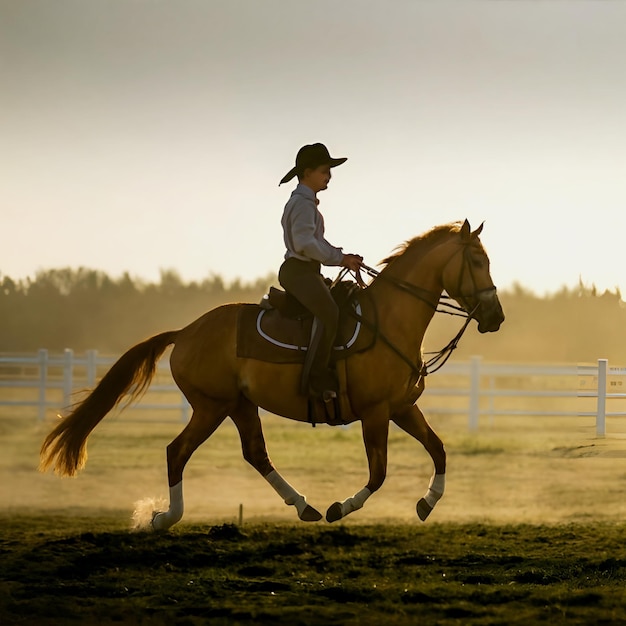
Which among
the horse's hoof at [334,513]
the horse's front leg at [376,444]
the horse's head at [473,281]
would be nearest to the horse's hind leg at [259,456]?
the horse's hoof at [334,513]

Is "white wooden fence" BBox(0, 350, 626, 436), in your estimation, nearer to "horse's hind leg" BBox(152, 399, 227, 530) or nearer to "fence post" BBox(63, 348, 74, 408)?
"fence post" BBox(63, 348, 74, 408)

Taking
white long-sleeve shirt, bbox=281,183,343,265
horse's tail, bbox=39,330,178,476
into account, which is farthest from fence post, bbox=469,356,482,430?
white long-sleeve shirt, bbox=281,183,343,265

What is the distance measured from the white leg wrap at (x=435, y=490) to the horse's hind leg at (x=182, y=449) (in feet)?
4.74

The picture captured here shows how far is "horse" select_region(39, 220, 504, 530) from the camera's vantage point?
→ 6328mm

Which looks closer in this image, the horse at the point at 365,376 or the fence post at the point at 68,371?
the horse at the point at 365,376

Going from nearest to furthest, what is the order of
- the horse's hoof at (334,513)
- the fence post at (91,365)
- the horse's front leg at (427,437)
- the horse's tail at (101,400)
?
the horse's hoof at (334,513), the horse's front leg at (427,437), the horse's tail at (101,400), the fence post at (91,365)

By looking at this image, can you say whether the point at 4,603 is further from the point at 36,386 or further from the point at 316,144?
the point at 36,386

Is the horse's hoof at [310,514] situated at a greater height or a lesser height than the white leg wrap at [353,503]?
lesser

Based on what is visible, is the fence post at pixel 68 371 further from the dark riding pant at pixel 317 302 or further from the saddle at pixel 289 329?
the dark riding pant at pixel 317 302

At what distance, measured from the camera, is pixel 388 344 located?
21.0 feet

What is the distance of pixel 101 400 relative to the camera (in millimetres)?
7293

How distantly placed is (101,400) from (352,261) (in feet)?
7.29

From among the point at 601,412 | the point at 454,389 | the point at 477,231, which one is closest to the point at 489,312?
the point at 477,231

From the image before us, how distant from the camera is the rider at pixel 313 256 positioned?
20.0 feet
